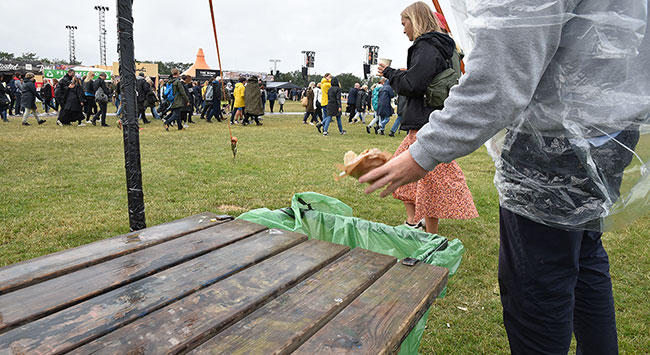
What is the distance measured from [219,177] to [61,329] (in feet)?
14.9

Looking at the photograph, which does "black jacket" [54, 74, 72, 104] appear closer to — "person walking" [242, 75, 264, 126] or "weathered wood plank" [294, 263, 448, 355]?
"person walking" [242, 75, 264, 126]

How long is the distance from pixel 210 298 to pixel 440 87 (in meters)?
2.10

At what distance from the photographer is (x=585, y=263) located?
1418 mm

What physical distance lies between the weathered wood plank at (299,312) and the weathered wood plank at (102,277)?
430 mm

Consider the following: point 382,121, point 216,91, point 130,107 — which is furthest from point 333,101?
point 130,107

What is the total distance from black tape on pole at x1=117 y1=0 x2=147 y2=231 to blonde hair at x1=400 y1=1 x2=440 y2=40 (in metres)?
1.75

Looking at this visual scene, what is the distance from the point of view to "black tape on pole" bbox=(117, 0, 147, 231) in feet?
6.40

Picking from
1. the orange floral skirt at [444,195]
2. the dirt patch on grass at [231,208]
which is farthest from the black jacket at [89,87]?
the orange floral skirt at [444,195]

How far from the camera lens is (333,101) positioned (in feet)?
36.6

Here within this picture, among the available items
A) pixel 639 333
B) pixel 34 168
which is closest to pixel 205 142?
pixel 34 168

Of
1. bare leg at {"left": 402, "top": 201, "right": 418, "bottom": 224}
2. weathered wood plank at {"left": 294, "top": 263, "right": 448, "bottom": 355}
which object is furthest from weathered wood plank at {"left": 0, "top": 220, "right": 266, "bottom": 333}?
bare leg at {"left": 402, "top": 201, "right": 418, "bottom": 224}

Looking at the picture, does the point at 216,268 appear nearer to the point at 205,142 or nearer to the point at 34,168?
the point at 34,168

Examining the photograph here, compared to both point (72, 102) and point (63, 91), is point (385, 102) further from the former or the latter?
point (63, 91)

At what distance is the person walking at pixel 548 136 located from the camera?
3.26 ft
